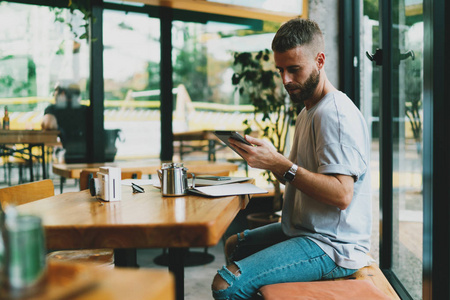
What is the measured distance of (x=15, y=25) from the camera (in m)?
4.04

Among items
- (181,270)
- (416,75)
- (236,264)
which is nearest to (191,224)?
(236,264)

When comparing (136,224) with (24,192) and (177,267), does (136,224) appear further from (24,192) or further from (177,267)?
(24,192)

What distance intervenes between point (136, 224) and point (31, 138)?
335 centimetres

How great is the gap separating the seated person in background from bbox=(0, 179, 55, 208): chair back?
2072mm

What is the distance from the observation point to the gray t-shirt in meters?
1.64

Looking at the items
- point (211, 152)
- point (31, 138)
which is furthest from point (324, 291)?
point (31, 138)

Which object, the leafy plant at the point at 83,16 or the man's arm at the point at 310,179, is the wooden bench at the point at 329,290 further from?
the leafy plant at the point at 83,16

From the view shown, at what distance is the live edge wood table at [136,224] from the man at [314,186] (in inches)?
9.6

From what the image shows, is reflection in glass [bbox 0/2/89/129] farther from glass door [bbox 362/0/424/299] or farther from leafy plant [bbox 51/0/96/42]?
glass door [bbox 362/0/424/299]

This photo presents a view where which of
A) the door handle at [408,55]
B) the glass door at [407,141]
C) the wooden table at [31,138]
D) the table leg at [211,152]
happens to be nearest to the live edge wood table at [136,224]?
the glass door at [407,141]

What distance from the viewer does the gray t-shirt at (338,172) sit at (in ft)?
5.37

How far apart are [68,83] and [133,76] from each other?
24.6 inches

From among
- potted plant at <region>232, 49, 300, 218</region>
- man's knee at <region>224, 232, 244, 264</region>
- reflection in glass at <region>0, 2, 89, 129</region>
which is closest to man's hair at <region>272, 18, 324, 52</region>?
man's knee at <region>224, 232, 244, 264</region>
